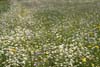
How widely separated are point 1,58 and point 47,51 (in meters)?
1.59

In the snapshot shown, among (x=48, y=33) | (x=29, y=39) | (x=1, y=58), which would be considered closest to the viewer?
(x=1, y=58)

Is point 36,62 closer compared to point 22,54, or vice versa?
point 36,62

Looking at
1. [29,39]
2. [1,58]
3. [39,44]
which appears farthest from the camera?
[29,39]

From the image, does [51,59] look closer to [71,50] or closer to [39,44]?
[71,50]

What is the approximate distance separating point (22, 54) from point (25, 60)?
0.53m

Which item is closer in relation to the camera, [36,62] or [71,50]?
[36,62]

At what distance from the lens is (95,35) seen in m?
12.2

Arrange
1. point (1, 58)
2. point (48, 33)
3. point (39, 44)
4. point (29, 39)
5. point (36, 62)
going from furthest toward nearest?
point (48, 33)
point (29, 39)
point (39, 44)
point (1, 58)
point (36, 62)

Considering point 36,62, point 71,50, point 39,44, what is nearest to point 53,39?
point 39,44

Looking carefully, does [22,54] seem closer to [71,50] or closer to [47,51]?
[47,51]

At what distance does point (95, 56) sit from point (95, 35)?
2.52 meters

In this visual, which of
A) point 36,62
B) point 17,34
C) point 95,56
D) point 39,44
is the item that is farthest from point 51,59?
point 17,34

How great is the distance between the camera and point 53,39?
12.9 meters

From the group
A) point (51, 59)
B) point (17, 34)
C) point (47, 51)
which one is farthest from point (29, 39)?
point (51, 59)
